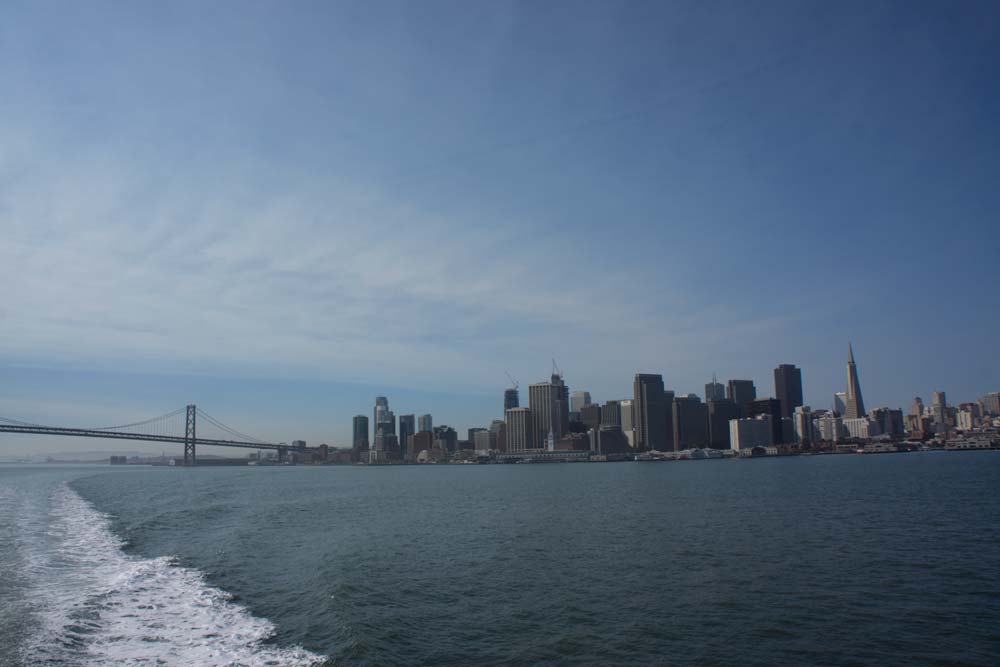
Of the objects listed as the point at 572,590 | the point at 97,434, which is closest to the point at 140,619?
the point at 572,590

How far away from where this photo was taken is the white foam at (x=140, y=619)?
51.7 ft

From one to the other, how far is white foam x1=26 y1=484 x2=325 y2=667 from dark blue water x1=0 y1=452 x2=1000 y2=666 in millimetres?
111

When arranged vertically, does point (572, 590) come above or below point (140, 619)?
below

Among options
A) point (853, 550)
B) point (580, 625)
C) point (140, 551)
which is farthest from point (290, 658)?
point (853, 550)

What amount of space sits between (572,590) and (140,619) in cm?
1372

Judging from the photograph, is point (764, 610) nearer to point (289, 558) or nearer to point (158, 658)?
point (158, 658)

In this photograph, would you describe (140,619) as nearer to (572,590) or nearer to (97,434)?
(572,590)

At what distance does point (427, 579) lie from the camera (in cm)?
2436

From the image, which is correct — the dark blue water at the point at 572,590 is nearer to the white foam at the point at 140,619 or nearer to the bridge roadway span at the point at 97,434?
the white foam at the point at 140,619

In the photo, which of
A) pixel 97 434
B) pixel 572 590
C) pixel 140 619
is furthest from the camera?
pixel 97 434

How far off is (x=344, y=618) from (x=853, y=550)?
22299mm

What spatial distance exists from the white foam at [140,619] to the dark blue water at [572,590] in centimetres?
11

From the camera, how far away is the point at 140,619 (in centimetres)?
1894

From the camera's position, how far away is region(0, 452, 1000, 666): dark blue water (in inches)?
639
